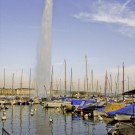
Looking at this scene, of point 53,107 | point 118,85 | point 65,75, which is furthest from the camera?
point 118,85

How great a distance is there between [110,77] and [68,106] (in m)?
30.9

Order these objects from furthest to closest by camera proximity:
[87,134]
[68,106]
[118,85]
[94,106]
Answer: [118,85] → [68,106] → [94,106] → [87,134]

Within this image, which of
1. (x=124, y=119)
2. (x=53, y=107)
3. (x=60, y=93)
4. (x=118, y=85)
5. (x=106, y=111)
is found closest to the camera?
(x=124, y=119)

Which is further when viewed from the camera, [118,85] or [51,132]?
[118,85]

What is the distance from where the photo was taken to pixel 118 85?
4193 inches

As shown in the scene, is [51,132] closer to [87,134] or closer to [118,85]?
[87,134]

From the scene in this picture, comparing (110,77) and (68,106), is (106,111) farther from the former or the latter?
(110,77)

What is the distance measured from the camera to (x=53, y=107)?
88.0 m

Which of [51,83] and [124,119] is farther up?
[51,83]

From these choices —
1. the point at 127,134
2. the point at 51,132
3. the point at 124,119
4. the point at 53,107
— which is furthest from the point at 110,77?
the point at 127,134

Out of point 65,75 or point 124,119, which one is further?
point 65,75

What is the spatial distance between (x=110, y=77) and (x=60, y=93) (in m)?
38.2

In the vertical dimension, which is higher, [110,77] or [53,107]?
[110,77]

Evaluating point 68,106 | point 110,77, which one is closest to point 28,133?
point 68,106
